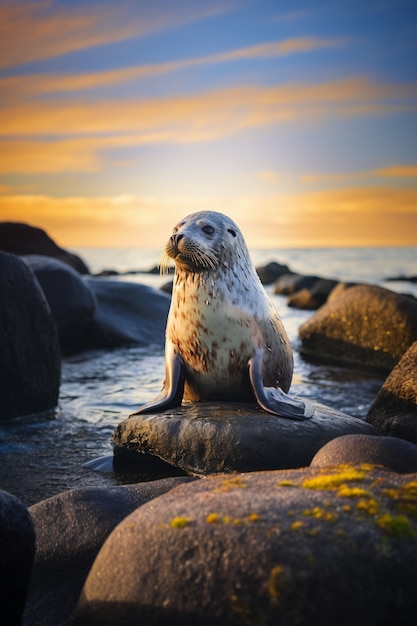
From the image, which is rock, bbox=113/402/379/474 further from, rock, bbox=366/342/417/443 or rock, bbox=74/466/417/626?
rock, bbox=74/466/417/626

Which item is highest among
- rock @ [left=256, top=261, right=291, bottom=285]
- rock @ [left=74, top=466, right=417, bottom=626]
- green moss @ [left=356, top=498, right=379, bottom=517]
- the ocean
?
rock @ [left=256, top=261, right=291, bottom=285]

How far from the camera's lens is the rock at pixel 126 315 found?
13.4 m

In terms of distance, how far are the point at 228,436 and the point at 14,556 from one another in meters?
2.26

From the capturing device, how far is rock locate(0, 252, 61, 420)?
25.3 feet

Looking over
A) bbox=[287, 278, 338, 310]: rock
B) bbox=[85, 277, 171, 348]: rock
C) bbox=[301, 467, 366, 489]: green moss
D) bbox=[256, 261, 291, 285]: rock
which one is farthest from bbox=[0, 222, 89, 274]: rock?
bbox=[301, 467, 366, 489]: green moss

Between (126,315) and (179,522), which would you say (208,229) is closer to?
(179,522)

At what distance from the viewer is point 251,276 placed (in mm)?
6141

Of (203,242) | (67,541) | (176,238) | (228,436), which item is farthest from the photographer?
(203,242)

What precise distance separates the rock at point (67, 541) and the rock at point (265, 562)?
0.37 metres

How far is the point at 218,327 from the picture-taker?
586 centimetres

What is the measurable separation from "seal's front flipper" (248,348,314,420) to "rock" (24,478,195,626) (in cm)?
165

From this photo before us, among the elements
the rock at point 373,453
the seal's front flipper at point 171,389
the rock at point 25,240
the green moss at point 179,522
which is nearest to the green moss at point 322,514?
the green moss at point 179,522

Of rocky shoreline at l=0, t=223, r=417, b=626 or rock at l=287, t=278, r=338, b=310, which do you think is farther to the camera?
rock at l=287, t=278, r=338, b=310

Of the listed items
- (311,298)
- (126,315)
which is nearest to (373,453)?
(126,315)
